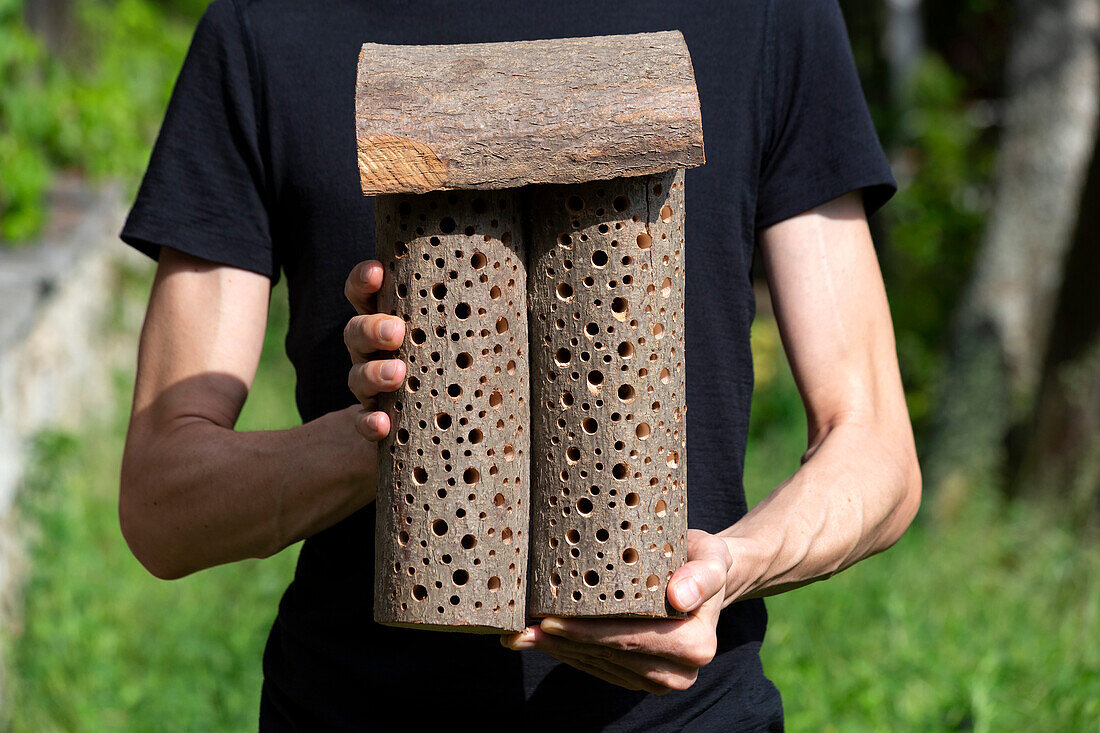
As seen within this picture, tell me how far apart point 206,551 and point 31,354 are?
404 centimetres

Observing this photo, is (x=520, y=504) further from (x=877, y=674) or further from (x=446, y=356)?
(x=877, y=674)

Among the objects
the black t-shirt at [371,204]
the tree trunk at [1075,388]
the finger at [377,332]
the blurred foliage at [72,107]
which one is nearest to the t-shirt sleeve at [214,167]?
the black t-shirt at [371,204]

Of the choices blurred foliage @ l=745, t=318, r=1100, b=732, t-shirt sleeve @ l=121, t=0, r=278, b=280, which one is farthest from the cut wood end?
blurred foliage @ l=745, t=318, r=1100, b=732

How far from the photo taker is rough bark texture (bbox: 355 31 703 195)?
1450 millimetres

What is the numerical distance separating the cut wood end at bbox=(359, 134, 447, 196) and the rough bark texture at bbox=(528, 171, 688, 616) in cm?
19

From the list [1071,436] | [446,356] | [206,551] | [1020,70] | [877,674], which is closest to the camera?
[446,356]

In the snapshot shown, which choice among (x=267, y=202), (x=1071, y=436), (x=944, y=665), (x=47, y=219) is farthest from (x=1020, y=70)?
(x=267, y=202)

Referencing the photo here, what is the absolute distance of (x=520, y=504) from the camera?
1604 millimetres

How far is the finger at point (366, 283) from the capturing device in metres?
→ 1.53

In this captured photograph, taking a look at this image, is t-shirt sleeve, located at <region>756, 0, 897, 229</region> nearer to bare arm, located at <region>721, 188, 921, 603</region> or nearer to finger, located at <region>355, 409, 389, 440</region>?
bare arm, located at <region>721, 188, 921, 603</region>

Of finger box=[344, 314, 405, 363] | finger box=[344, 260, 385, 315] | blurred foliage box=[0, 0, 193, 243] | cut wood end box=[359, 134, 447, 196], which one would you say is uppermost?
blurred foliage box=[0, 0, 193, 243]

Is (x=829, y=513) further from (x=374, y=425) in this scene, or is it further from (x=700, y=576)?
(x=374, y=425)

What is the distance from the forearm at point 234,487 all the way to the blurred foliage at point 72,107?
429 centimetres

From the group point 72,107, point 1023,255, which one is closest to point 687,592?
point 1023,255
